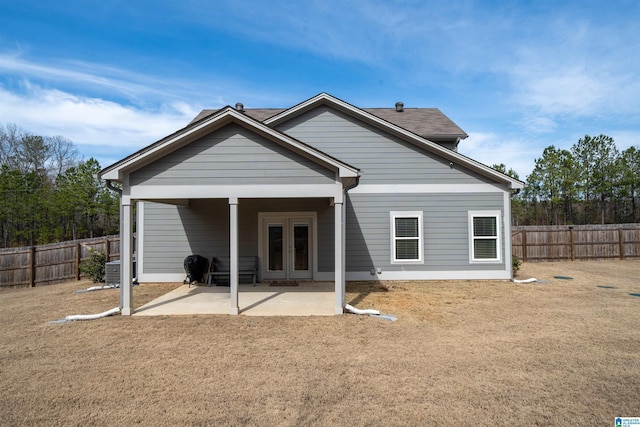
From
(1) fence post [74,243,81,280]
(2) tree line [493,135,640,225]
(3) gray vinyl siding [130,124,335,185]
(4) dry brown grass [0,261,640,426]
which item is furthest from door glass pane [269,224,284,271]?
(2) tree line [493,135,640,225]

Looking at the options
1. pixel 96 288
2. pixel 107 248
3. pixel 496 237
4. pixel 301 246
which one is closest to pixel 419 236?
pixel 496 237

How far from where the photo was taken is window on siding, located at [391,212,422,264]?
1054 centimetres

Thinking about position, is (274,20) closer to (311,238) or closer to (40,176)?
(311,238)

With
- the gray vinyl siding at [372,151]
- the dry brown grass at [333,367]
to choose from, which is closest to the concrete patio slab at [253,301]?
the dry brown grass at [333,367]

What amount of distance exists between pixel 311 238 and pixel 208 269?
3319mm

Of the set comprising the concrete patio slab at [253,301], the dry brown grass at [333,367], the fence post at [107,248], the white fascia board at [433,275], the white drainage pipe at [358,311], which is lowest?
the dry brown grass at [333,367]

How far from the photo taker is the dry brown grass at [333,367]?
3.21 metres

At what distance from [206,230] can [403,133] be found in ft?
22.6

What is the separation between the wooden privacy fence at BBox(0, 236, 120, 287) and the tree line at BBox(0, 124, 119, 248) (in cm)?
1870

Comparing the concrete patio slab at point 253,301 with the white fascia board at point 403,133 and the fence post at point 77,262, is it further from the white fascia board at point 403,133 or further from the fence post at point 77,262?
the white fascia board at point 403,133

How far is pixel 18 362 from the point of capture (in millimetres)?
4492

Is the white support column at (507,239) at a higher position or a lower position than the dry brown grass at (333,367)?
higher

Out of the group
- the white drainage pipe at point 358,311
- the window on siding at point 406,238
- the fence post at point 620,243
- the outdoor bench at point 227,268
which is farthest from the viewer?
the fence post at point 620,243

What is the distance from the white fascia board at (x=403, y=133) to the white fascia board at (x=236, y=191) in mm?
4416
